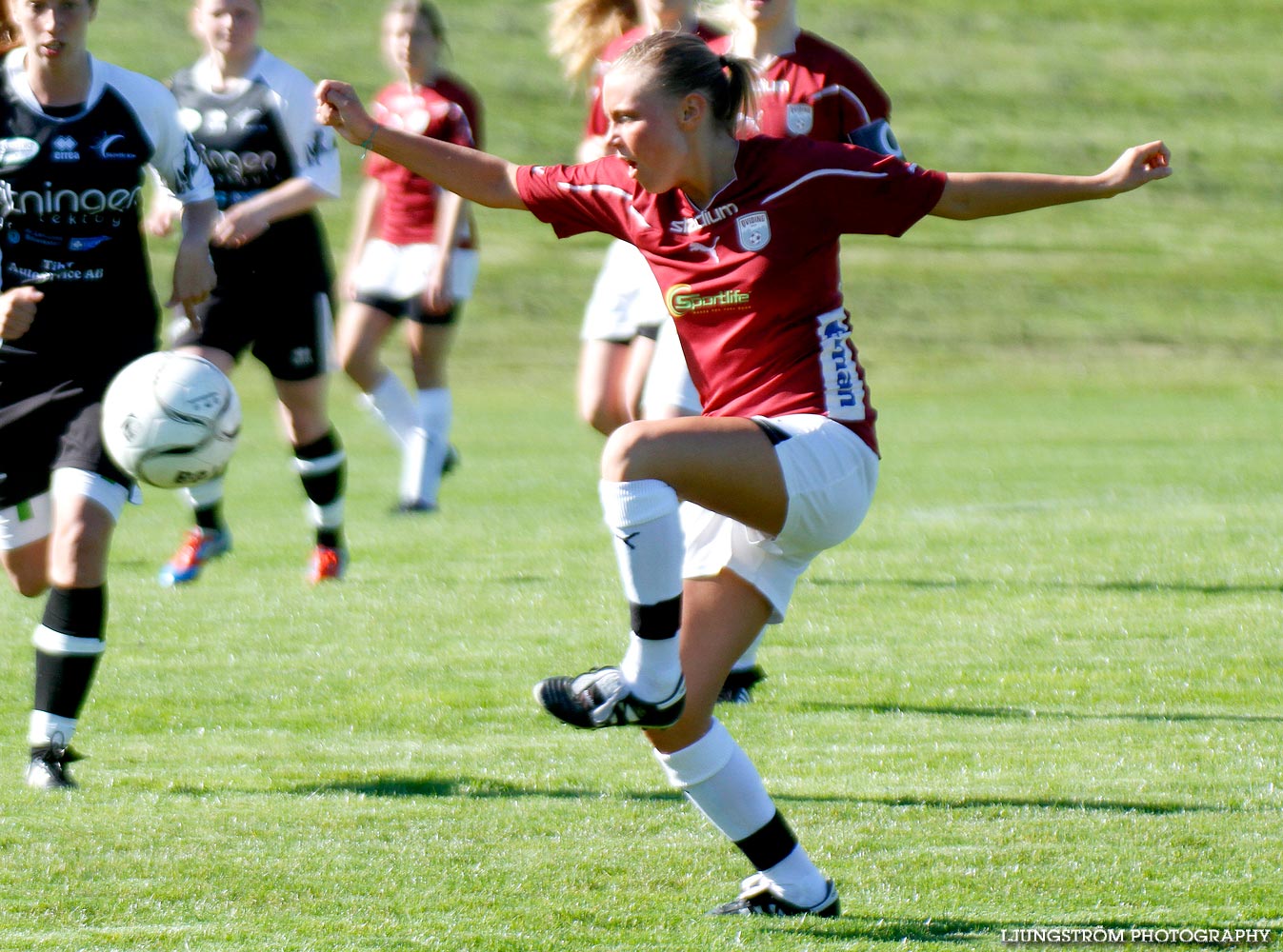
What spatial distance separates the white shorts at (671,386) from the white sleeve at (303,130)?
193cm

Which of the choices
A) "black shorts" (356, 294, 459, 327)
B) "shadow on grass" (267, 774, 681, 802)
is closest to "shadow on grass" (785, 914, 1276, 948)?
"shadow on grass" (267, 774, 681, 802)

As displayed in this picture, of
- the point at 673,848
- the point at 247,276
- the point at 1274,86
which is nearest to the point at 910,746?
the point at 673,848

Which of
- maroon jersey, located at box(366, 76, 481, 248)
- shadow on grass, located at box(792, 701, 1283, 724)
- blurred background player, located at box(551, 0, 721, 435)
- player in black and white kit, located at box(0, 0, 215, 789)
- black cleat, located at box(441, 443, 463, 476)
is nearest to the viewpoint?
player in black and white kit, located at box(0, 0, 215, 789)

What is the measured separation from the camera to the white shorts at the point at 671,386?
A: 20.7 ft

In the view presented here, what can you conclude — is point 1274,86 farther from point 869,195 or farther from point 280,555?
point 869,195

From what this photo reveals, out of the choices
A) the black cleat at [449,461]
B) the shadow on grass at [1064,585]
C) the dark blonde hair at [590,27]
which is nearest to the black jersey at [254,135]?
the dark blonde hair at [590,27]

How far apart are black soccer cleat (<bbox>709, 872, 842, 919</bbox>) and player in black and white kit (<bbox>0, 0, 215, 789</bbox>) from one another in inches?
77.0

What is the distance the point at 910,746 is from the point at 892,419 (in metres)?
11.0

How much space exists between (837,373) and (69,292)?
231 centimetres

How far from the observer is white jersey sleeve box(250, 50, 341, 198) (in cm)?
761

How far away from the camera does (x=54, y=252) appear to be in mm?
5285

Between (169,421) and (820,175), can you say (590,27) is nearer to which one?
(169,421)

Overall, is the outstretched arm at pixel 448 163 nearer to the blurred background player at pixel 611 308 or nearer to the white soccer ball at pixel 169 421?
the white soccer ball at pixel 169 421

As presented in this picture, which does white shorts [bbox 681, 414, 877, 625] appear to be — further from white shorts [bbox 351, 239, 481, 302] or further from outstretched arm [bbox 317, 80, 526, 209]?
white shorts [bbox 351, 239, 481, 302]
